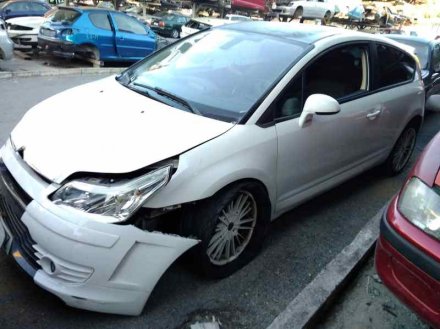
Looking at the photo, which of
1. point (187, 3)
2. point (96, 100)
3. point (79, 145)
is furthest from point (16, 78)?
point (187, 3)

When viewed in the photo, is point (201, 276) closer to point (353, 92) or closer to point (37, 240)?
point (37, 240)

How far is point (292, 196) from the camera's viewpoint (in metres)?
3.13

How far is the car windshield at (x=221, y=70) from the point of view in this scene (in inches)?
111

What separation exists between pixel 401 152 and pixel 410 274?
9.75 feet

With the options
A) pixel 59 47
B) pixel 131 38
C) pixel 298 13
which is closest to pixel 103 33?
pixel 131 38

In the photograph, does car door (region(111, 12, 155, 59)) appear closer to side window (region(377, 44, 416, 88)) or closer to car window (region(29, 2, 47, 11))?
car window (region(29, 2, 47, 11))

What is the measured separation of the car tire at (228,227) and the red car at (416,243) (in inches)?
32.5

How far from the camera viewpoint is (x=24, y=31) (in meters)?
12.1

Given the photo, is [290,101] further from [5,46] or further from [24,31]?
[24,31]

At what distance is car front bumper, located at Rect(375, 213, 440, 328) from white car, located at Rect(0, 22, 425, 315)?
0.88 metres

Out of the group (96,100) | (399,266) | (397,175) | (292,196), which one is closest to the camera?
(399,266)

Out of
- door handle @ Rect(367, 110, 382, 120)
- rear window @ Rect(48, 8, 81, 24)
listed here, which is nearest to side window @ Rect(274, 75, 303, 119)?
door handle @ Rect(367, 110, 382, 120)

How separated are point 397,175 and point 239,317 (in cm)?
314

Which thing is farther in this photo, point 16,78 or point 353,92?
point 16,78
